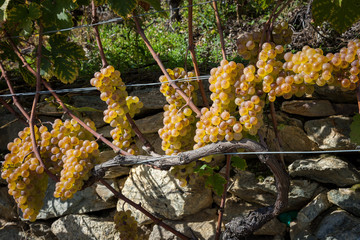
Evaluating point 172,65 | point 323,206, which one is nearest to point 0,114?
point 172,65

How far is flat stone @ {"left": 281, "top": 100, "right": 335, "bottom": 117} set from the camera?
162 centimetres

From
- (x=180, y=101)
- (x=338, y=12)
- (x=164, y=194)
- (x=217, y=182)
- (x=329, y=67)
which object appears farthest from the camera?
(x=164, y=194)

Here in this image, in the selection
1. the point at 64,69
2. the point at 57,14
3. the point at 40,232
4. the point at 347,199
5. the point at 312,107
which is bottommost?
the point at 40,232

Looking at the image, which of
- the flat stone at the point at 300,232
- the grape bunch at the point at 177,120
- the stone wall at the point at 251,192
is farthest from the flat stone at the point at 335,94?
the grape bunch at the point at 177,120

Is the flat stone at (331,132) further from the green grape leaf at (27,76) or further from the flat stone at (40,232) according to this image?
the flat stone at (40,232)

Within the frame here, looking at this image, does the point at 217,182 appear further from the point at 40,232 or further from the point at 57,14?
the point at 40,232

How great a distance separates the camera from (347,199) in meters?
1.46

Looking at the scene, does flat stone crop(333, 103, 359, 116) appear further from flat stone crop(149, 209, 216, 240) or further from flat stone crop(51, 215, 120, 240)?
flat stone crop(51, 215, 120, 240)

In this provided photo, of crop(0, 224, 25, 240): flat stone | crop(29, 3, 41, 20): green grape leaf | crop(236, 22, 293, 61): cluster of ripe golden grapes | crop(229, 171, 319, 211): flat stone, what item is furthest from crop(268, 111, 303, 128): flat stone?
crop(0, 224, 25, 240): flat stone

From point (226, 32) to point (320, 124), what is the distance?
43.7 inches

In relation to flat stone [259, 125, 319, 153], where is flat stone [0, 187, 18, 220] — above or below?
below

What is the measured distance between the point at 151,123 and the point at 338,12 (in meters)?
1.03

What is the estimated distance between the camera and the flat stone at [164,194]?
5.63 ft

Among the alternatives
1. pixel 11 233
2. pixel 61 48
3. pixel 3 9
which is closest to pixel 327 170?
pixel 61 48
